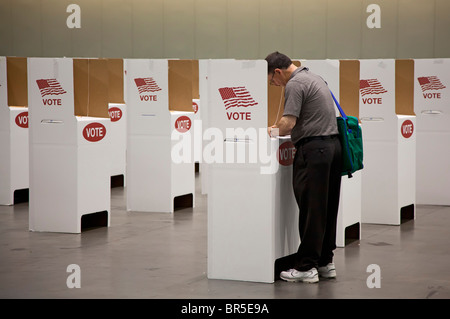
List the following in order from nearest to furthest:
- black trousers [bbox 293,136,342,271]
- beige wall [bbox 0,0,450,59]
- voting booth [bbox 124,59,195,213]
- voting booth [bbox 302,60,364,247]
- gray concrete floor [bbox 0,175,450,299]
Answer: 1. gray concrete floor [bbox 0,175,450,299]
2. black trousers [bbox 293,136,342,271]
3. voting booth [bbox 302,60,364,247]
4. voting booth [bbox 124,59,195,213]
5. beige wall [bbox 0,0,450,59]

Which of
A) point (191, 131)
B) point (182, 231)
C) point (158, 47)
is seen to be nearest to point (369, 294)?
point (182, 231)

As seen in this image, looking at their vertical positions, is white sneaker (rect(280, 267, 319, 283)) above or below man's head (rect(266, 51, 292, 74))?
below

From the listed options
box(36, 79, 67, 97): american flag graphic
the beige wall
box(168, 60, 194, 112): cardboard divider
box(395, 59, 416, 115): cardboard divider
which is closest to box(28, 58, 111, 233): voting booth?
box(36, 79, 67, 97): american flag graphic

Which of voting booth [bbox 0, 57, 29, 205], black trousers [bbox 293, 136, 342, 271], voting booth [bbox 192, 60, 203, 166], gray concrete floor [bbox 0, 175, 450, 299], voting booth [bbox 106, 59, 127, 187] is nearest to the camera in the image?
gray concrete floor [bbox 0, 175, 450, 299]

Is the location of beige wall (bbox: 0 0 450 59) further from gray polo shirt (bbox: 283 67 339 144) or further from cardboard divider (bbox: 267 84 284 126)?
gray polo shirt (bbox: 283 67 339 144)

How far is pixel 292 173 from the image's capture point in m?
5.17

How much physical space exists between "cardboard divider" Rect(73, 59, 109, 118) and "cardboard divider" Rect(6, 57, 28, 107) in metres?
1.71

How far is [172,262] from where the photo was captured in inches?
225

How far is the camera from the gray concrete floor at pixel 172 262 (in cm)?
480

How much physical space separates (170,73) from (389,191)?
264cm

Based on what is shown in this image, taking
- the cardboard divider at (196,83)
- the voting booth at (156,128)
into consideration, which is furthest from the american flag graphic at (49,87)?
the cardboard divider at (196,83)

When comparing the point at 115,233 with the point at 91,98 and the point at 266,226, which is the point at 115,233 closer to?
the point at 91,98

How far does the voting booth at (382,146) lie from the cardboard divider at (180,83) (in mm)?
1852

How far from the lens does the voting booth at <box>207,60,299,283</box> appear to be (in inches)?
196
